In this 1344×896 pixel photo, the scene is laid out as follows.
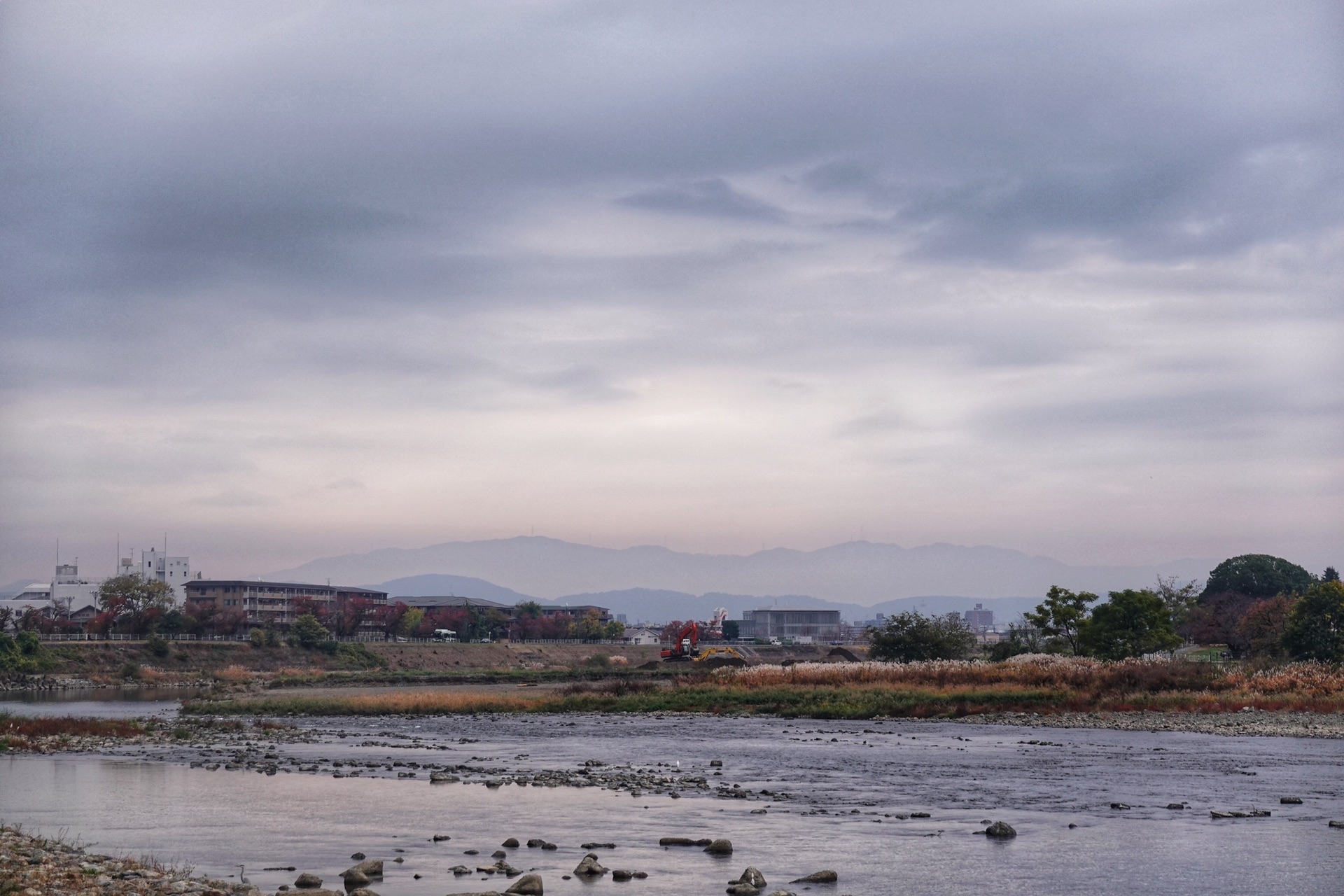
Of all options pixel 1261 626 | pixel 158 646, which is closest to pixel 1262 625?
pixel 1261 626

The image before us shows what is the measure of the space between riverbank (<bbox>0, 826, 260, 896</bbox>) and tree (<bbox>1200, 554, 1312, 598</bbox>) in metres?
147

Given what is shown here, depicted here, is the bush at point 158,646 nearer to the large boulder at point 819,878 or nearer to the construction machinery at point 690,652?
the construction machinery at point 690,652

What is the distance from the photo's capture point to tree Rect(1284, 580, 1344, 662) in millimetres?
73500

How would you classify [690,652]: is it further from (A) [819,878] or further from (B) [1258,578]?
(A) [819,878]

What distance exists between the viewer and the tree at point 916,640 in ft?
291

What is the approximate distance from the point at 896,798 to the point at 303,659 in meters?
135

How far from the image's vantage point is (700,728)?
181 ft

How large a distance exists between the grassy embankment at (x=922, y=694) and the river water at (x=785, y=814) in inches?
555

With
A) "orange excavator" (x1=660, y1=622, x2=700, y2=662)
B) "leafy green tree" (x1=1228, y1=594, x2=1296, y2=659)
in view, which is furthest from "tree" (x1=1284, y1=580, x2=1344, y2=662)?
"orange excavator" (x1=660, y1=622, x2=700, y2=662)

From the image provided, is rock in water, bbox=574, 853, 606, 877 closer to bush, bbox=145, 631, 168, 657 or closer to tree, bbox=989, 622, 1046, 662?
tree, bbox=989, 622, 1046, 662

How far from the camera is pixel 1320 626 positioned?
7444 cm

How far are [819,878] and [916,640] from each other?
72655mm

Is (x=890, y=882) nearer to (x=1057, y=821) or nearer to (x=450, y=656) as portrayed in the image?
(x=1057, y=821)

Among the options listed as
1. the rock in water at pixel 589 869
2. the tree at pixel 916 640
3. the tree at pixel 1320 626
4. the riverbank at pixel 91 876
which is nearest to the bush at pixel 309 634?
the tree at pixel 916 640
